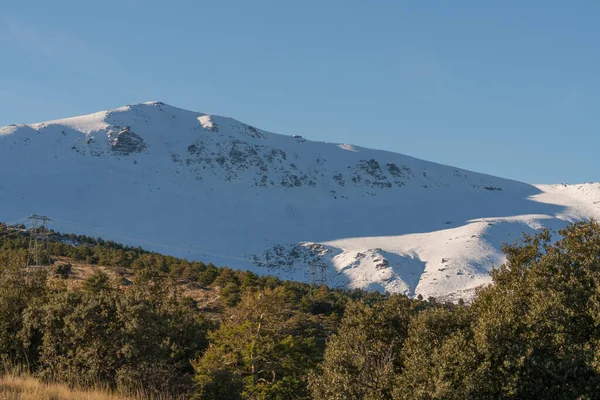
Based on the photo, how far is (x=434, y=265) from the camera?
114750 mm

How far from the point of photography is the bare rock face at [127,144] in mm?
188125

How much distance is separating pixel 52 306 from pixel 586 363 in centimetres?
1608

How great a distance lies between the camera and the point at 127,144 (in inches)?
7589

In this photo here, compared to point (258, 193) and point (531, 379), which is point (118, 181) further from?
point (531, 379)

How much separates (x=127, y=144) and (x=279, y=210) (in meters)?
64.6

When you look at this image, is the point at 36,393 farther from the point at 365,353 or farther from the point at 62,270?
the point at 62,270

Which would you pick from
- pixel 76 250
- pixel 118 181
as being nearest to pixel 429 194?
pixel 118 181

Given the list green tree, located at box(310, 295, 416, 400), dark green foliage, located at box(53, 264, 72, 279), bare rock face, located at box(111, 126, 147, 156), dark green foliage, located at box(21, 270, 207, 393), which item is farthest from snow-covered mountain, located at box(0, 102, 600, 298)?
Result: dark green foliage, located at box(21, 270, 207, 393)

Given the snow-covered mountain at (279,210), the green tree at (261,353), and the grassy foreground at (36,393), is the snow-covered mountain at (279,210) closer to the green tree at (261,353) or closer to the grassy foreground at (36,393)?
the green tree at (261,353)

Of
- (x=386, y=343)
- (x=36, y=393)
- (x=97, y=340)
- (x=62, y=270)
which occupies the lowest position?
(x=62, y=270)

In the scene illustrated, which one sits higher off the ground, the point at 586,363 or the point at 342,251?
the point at 586,363

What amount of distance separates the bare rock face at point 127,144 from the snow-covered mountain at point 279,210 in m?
0.45

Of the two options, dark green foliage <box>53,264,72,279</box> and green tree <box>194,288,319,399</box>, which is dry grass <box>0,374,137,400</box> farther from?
dark green foliage <box>53,264,72,279</box>

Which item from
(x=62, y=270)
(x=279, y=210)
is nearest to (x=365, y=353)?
(x=62, y=270)
